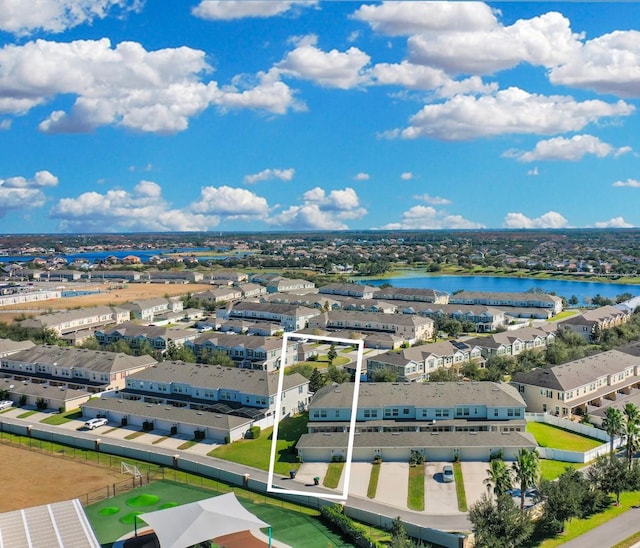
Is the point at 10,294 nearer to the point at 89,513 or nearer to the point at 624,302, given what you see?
the point at 89,513

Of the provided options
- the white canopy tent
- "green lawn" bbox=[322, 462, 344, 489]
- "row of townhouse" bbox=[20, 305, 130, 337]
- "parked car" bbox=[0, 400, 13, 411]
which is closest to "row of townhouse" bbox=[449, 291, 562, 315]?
"row of townhouse" bbox=[20, 305, 130, 337]

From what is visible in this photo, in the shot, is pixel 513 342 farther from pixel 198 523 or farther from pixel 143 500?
pixel 198 523

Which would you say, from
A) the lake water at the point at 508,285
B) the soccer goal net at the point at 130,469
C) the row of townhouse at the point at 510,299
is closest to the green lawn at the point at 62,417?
the soccer goal net at the point at 130,469

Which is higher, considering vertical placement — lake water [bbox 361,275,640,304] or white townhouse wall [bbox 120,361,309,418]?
lake water [bbox 361,275,640,304]

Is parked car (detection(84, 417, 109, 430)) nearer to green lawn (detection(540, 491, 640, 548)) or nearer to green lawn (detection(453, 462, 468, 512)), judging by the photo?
green lawn (detection(453, 462, 468, 512))

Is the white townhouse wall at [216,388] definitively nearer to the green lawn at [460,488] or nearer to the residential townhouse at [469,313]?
the green lawn at [460,488]

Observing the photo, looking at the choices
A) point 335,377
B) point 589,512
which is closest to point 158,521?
point 589,512

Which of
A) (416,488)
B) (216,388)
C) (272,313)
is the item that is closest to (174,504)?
(416,488)
